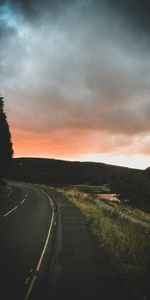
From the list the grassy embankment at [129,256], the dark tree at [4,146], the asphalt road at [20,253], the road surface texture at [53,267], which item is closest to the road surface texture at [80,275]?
the road surface texture at [53,267]

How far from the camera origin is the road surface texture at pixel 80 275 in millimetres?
6238

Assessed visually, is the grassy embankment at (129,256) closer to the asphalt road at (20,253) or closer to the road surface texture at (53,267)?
the road surface texture at (53,267)

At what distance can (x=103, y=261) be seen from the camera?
877cm

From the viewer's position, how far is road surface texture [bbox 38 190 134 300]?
20.5 feet

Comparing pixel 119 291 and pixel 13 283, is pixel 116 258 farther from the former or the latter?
pixel 13 283

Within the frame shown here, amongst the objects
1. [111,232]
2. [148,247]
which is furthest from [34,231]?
[148,247]

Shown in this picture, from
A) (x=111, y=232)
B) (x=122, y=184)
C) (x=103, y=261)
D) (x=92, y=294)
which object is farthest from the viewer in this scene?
(x=122, y=184)

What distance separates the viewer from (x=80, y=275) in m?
7.45

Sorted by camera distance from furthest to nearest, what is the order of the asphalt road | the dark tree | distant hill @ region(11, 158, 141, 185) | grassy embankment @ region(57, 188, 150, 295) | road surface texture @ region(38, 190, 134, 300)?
distant hill @ region(11, 158, 141, 185) → the dark tree → grassy embankment @ region(57, 188, 150, 295) → the asphalt road → road surface texture @ region(38, 190, 134, 300)

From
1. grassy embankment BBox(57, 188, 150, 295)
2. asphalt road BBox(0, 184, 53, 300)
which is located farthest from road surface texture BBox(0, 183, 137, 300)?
grassy embankment BBox(57, 188, 150, 295)

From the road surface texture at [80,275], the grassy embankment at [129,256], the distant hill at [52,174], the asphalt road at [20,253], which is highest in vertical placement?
the distant hill at [52,174]

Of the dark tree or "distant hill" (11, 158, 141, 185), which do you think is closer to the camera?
the dark tree

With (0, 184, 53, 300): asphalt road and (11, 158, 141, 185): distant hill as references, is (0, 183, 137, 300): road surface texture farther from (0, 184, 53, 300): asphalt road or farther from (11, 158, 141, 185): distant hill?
(11, 158, 141, 185): distant hill

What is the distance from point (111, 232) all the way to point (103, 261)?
4162mm
